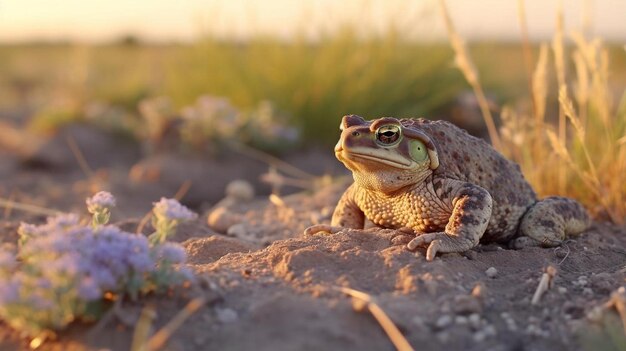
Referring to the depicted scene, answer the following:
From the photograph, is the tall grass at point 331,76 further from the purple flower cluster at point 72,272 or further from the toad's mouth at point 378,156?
the purple flower cluster at point 72,272

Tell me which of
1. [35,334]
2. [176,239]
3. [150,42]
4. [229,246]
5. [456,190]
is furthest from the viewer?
[150,42]

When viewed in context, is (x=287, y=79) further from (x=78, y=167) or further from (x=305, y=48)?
(x=78, y=167)

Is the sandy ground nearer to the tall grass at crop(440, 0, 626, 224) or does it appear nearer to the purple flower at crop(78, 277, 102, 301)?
the purple flower at crop(78, 277, 102, 301)

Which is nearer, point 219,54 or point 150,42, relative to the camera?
point 219,54

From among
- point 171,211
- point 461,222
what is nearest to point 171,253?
point 171,211

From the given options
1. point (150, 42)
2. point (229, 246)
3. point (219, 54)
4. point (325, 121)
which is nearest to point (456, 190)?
point (229, 246)

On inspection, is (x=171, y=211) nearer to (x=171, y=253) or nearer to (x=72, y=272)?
(x=171, y=253)

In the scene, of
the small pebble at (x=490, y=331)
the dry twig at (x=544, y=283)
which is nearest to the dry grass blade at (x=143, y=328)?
the small pebble at (x=490, y=331)

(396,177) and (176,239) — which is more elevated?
(396,177)
